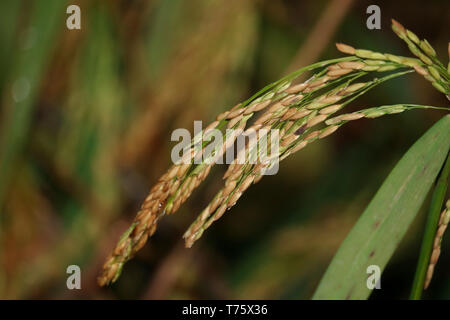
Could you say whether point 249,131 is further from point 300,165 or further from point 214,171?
point 300,165

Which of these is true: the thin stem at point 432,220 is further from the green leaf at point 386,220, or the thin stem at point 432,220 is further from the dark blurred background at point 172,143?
the dark blurred background at point 172,143

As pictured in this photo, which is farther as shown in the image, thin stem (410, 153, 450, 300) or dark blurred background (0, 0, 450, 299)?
dark blurred background (0, 0, 450, 299)

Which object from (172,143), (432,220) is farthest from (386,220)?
(172,143)

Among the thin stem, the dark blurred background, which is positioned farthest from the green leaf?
the dark blurred background

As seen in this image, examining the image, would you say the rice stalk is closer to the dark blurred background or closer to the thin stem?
the thin stem

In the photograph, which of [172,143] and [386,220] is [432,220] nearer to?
[386,220]

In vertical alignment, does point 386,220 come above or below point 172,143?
below

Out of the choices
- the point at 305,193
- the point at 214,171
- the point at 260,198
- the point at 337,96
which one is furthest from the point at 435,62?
the point at 260,198
